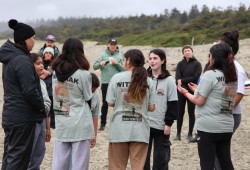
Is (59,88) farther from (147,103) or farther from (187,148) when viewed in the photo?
(187,148)

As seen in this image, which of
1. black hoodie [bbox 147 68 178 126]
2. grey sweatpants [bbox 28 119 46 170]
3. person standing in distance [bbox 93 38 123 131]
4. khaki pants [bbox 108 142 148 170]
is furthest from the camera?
person standing in distance [bbox 93 38 123 131]

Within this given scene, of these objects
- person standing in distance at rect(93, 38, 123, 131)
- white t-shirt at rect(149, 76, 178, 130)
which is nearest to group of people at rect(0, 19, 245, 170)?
white t-shirt at rect(149, 76, 178, 130)

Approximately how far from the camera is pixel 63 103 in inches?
172

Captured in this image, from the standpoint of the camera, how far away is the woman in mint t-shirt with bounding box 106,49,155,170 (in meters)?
4.46

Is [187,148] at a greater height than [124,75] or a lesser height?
lesser

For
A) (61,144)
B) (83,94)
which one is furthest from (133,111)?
(61,144)

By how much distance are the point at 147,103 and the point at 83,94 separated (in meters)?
0.73

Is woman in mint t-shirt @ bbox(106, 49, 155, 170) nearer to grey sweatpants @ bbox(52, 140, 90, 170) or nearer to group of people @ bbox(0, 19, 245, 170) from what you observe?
group of people @ bbox(0, 19, 245, 170)

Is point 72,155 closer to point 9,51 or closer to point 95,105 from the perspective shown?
point 95,105

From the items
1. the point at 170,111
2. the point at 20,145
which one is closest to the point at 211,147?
the point at 170,111

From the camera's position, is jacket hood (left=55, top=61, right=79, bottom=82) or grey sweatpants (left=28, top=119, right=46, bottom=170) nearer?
jacket hood (left=55, top=61, right=79, bottom=82)

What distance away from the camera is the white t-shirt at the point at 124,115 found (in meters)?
4.49

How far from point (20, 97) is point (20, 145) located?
53 cm

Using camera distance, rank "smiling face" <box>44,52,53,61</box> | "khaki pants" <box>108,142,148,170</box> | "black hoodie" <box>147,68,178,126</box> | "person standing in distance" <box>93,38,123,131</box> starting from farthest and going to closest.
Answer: "person standing in distance" <box>93,38,123,131</box>
"smiling face" <box>44,52,53,61</box>
"black hoodie" <box>147,68,178,126</box>
"khaki pants" <box>108,142,148,170</box>
